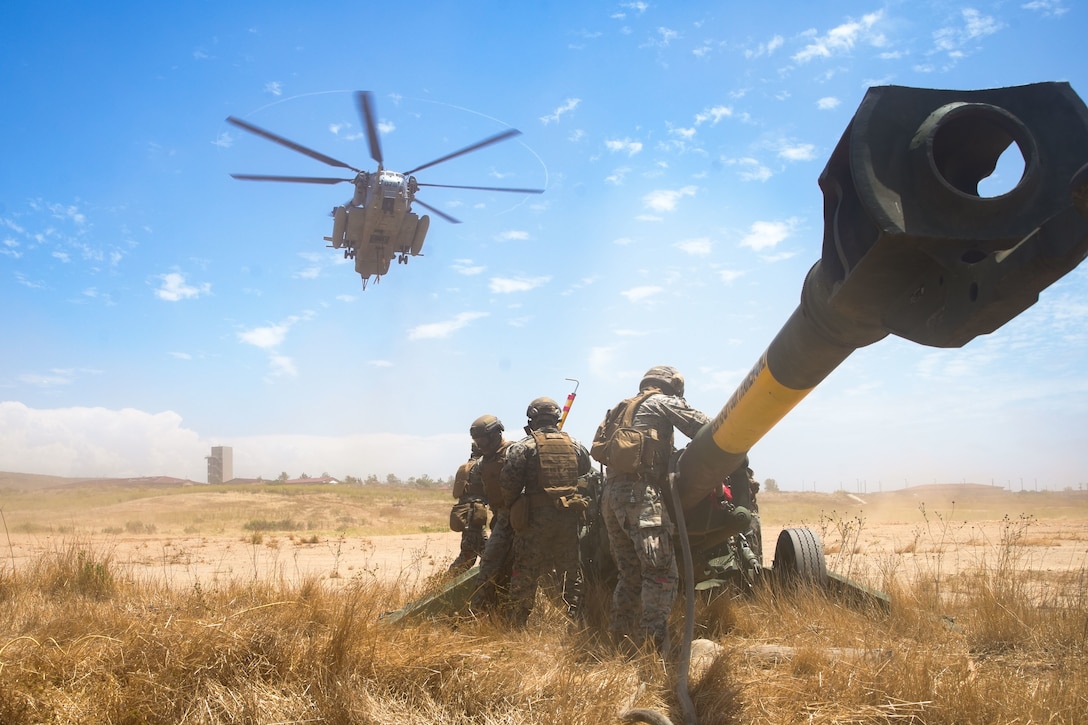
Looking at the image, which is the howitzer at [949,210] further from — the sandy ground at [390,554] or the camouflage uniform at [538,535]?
the sandy ground at [390,554]

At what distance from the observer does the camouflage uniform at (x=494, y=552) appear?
6300mm

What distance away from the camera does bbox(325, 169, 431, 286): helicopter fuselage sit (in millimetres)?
19469

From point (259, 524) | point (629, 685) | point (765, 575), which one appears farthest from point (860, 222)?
point (259, 524)

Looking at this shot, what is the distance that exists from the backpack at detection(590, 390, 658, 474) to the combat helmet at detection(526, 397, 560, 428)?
104 cm

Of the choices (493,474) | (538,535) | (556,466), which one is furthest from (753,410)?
(493,474)

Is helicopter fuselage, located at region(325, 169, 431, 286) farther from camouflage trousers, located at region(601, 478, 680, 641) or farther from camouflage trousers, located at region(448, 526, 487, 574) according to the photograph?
camouflage trousers, located at region(601, 478, 680, 641)

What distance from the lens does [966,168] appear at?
6.47ft

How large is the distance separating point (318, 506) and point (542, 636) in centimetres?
3041

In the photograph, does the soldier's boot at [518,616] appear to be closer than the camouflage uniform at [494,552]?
Yes

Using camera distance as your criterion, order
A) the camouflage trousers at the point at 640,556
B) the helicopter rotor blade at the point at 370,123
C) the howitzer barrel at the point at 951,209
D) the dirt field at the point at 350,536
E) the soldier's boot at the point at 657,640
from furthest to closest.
Answer: the helicopter rotor blade at the point at 370,123 < the dirt field at the point at 350,536 < the camouflage trousers at the point at 640,556 < the soldier's boot at the point at 657,640 < the howitzer barrel at the point at 951,209

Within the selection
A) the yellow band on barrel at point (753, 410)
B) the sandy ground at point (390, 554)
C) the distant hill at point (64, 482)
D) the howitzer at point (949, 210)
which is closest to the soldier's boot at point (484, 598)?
the sandy ground at point (390, 554)

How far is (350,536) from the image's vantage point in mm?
20000

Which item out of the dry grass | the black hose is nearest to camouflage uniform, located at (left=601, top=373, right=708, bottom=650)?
the black hose

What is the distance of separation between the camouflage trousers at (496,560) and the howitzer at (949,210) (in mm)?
4818
